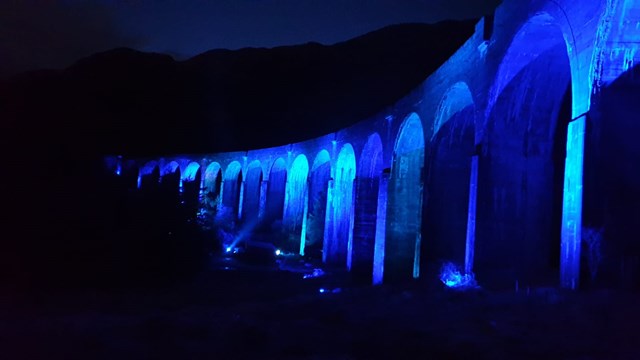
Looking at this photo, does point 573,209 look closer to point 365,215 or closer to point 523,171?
point 523,171

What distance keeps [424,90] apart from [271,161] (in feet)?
45.5

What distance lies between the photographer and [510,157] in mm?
8797

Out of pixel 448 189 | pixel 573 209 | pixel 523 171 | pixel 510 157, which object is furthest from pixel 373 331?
pixel 448 189

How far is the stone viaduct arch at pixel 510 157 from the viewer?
548cm

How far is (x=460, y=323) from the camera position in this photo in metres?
5.18

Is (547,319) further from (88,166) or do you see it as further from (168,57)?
(168,57)

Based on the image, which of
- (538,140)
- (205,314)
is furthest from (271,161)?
(205,314)

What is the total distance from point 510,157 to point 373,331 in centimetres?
509

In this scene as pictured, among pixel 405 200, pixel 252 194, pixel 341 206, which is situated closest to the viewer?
pixel 405 200

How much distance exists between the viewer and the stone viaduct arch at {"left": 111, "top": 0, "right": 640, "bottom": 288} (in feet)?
18.0

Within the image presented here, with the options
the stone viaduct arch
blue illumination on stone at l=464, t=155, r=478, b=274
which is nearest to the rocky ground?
the stone viaduct arch

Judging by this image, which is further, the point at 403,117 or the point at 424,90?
the point at 403,117

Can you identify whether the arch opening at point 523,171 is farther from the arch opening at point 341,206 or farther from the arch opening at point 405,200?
the arch opening at point 341,206

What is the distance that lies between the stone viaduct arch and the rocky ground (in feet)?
3.30
